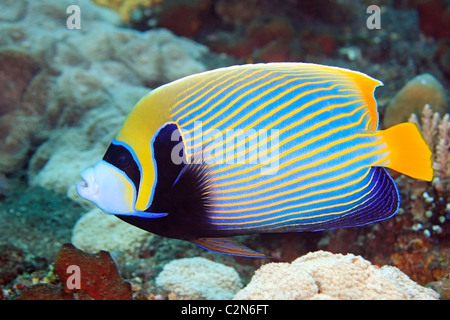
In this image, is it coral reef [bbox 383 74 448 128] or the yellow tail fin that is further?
coral reef [bbox 383 74 448 128]

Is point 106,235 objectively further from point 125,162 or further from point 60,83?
point 60,83

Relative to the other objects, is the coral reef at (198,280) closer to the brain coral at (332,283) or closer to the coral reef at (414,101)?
the brain coral at (332,283)

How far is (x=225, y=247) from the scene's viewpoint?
5.62 ft

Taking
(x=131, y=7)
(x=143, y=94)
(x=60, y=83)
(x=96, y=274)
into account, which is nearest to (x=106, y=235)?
(x=96, y=274)

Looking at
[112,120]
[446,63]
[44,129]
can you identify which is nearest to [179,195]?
[112,120]

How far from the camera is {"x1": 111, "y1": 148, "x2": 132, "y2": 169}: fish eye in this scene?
1.57 metres

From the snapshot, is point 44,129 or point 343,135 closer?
→ point 343,135

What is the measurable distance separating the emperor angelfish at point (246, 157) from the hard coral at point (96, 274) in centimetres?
99

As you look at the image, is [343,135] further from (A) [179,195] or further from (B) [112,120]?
(B) [112,120]

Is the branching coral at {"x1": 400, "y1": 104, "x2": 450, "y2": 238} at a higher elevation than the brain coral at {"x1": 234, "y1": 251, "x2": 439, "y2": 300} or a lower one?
higher

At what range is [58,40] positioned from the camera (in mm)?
5074

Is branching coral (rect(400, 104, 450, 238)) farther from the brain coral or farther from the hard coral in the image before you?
the hard coral

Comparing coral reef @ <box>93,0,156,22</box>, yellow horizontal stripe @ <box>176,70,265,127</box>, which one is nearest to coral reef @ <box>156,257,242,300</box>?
yellow horizontal stripe @ <box>176,70,265,127</box>

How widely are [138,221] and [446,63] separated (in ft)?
19.7
